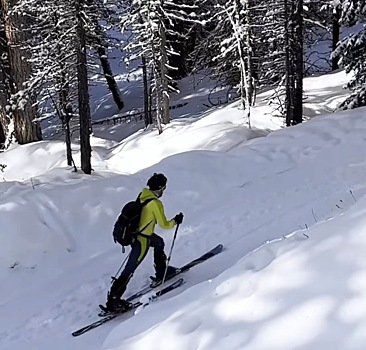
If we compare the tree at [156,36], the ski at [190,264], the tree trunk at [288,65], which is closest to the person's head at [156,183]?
the ski at [190,264]

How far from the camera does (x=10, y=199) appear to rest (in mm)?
9547

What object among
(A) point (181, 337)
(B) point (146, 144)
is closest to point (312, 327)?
(A) point (181, 337)

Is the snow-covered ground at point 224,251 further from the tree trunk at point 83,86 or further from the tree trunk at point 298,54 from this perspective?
the tree trunk at point 298,54

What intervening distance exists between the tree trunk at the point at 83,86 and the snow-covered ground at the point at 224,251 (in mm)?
892

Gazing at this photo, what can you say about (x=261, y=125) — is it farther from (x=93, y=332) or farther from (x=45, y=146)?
(x=93, y=332)

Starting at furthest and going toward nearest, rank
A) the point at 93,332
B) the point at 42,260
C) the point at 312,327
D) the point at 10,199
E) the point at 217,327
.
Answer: the point at 10,199 → the point at 42,260 → the point at 93,332 → the point at 217,327 → the point at 312,327

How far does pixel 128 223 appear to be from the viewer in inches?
255

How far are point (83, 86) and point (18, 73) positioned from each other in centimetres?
550

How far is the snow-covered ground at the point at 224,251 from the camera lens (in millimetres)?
3525

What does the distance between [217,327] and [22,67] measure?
17.8m

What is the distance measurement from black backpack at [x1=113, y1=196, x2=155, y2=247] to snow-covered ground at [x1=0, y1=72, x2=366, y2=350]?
95cm

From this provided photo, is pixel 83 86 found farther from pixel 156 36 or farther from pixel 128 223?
pixel 128 223

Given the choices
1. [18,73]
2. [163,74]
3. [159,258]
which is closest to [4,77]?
[18,73]

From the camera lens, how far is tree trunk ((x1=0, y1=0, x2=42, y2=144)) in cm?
1891
